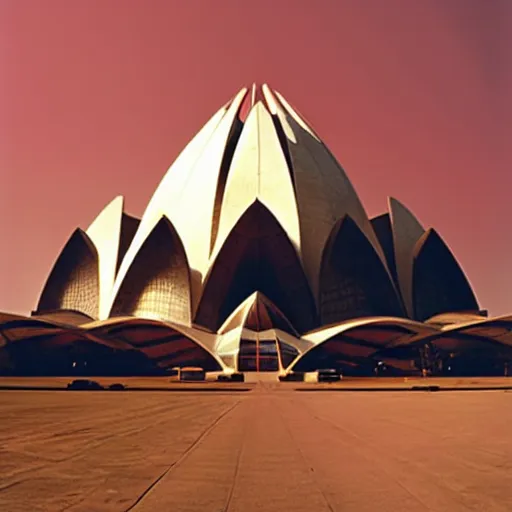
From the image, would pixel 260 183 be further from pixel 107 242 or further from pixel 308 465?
pixel 308 465

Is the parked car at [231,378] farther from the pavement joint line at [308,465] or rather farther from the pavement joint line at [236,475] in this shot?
the pavement joint line at [236,475]

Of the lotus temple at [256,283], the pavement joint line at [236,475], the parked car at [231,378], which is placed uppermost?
the lotus temple at [256,283]

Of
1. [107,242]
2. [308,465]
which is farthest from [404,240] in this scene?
[308,465]

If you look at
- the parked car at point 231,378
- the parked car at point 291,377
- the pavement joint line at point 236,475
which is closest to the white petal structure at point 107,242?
the parked car at point 231,378

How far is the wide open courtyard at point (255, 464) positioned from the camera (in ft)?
11.1

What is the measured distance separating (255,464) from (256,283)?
38377mm

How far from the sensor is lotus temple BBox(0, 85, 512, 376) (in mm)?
36000

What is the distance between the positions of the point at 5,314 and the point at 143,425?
96.5ft

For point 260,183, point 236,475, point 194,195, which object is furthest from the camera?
point 194,195

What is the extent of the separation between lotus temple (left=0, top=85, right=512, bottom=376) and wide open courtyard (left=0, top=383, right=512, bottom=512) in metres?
25.5

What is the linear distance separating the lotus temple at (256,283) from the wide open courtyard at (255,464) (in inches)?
1004

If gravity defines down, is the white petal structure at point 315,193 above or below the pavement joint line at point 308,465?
above

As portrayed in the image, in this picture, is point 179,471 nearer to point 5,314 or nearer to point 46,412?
point 46,412

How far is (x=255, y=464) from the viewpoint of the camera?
4750 mm
